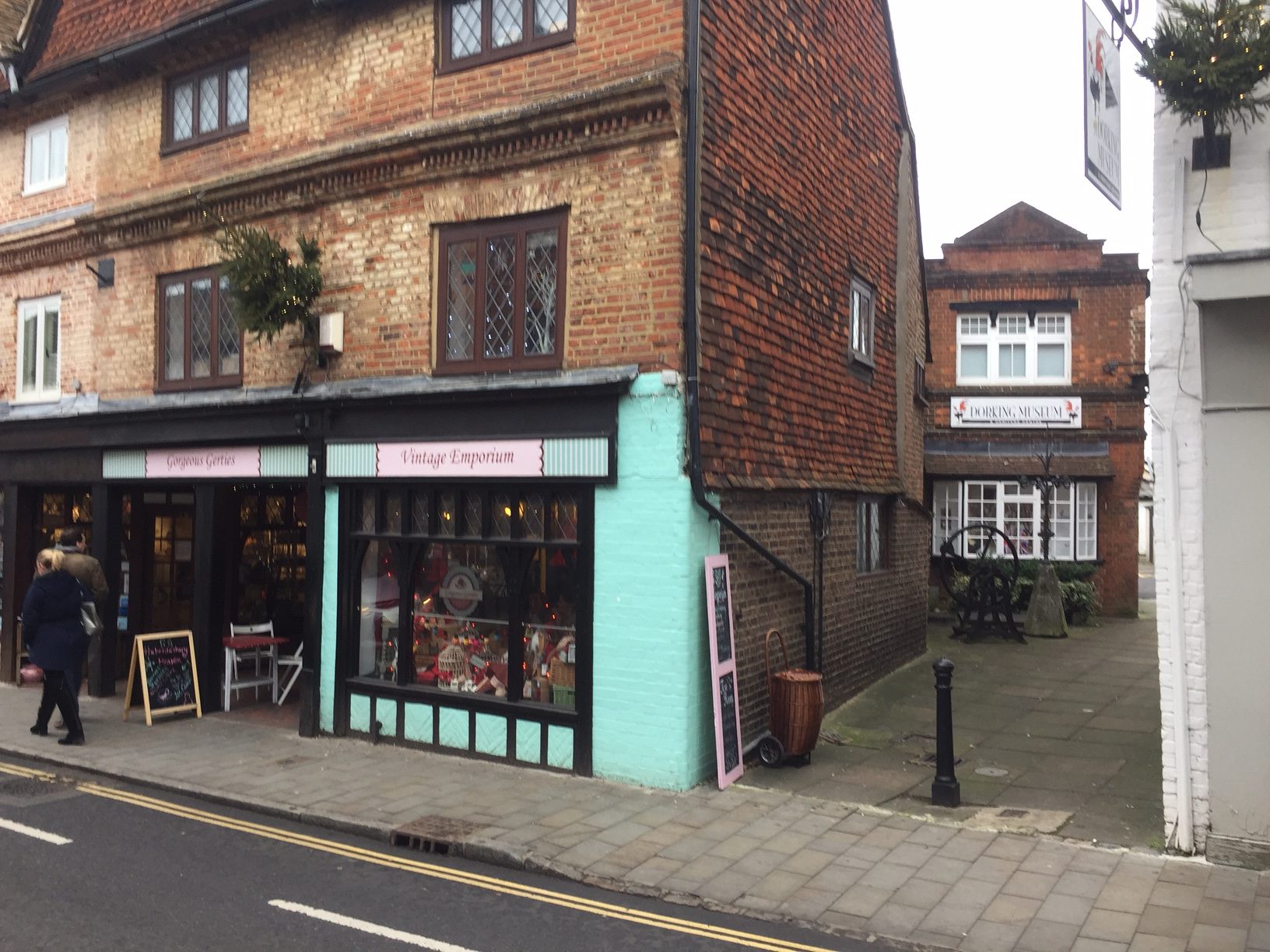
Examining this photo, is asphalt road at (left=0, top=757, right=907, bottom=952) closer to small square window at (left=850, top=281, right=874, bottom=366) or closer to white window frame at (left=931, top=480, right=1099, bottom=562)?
small square window at (left=850, top=281, right=874, bottom=366)

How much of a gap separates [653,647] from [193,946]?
3992 mm

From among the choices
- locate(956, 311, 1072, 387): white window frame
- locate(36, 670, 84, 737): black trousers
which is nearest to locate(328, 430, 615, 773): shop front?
locate(36, 670, 84, 737): black trousers

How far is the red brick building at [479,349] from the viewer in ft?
27.9

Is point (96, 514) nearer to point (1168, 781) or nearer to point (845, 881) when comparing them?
point (845, 881)

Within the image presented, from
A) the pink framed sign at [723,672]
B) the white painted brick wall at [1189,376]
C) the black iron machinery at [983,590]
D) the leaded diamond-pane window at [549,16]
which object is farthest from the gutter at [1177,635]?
the black iron machinery at [983,590]

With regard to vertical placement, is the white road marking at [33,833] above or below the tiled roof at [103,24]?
below

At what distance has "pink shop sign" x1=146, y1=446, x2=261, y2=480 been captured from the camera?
10961 mm

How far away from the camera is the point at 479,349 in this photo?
9484mm

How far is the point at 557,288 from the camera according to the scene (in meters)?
9.05

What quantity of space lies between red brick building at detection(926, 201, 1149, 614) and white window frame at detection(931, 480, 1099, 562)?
2 centimetres

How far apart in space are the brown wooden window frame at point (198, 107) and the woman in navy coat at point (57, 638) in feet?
15.7

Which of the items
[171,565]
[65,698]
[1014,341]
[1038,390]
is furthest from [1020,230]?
[65,698]

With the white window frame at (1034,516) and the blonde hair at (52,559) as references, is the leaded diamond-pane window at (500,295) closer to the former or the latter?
the blonde hair at (52,559)

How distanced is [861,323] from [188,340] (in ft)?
26.0
